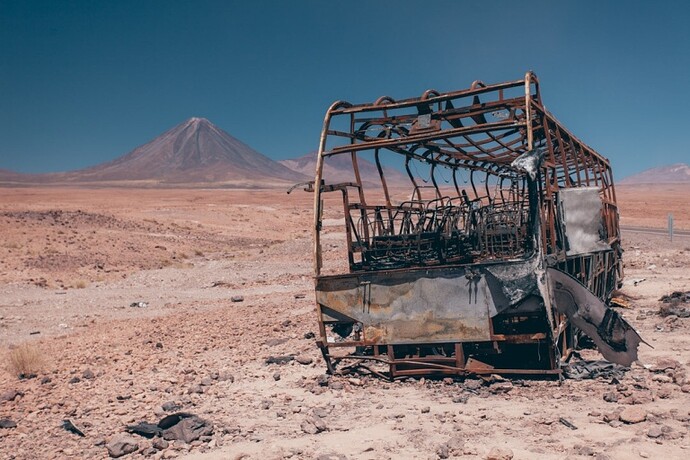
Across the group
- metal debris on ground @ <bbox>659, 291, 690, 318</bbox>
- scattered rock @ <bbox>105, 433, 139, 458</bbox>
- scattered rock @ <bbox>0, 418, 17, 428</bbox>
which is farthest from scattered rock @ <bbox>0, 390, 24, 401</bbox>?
metal debris on ground @ <bbox>659, 291, 690, 318</bbox>

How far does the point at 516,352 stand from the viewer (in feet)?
27.1

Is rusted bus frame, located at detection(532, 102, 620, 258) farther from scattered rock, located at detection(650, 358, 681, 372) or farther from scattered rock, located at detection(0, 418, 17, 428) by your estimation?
scattered rock, located at detection(0, 418, 17, 428)

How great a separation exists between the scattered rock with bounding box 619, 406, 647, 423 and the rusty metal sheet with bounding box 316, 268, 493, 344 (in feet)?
6.06

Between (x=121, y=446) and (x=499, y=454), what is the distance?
3.57 meters

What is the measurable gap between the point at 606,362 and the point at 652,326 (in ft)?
9.77

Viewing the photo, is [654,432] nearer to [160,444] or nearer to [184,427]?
[184,427]

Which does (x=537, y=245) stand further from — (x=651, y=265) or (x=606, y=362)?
(x=651, y=265)

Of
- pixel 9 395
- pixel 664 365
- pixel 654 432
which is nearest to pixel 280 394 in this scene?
pixel 9 395

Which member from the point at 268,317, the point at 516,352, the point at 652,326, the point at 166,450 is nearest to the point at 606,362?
the point at 516,352

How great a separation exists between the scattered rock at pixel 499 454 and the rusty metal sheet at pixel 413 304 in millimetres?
2250

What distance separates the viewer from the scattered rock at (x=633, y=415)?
5594mm

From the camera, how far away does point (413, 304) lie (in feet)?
25.2

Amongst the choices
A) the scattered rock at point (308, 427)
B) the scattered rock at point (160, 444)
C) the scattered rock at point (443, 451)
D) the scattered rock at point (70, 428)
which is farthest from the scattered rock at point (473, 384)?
the scattered rock at point (70, 428)

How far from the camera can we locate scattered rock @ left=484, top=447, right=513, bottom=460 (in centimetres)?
500
